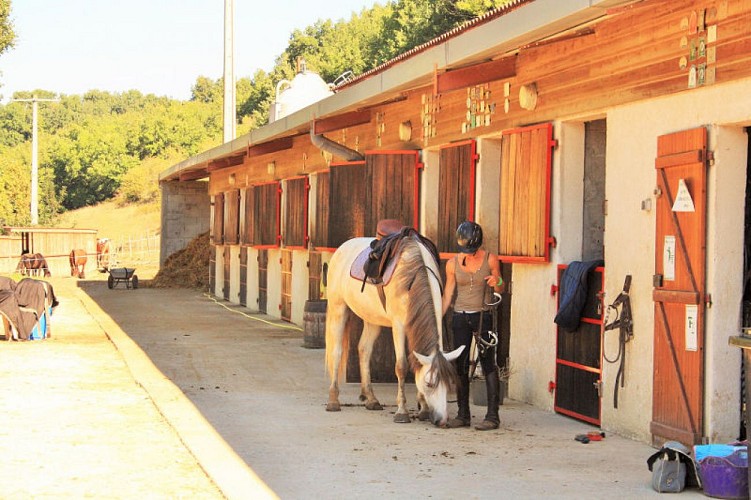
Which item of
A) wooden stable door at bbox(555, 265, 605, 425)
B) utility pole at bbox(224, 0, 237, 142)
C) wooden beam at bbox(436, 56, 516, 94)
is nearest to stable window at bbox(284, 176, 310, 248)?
wooden beam at bbox(436, 56, 516, 94)

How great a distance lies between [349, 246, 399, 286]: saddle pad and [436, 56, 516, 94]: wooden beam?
5.60 feet

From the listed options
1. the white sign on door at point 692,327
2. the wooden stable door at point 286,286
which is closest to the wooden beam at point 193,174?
the wooden stable door at point 286,286

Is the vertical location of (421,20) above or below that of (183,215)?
above

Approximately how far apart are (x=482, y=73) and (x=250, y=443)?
4.08 m

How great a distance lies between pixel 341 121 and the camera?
46.6 ft

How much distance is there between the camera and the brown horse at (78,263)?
118 feet

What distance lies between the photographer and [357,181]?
12.9m

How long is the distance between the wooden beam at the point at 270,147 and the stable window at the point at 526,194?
9048 millimetres

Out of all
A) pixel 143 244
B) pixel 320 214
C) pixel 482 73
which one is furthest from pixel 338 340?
pixel 143 244

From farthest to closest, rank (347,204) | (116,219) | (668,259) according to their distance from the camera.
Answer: (116,219) < (347,204) < (668,259)

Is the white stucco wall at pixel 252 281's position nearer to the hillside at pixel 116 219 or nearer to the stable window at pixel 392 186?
the stable window at pixel 392 186

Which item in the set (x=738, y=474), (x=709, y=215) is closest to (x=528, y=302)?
(x=709, y=215)

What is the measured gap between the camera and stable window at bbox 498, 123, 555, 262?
901cm

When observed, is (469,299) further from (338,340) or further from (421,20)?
(421,20)
